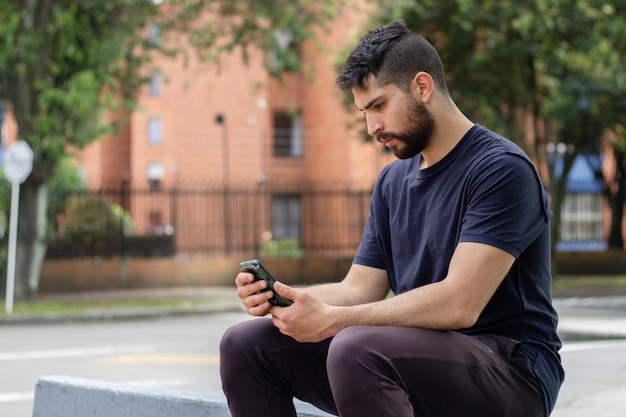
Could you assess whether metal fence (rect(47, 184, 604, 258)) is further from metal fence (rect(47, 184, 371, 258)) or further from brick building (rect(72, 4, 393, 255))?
brick building (rect(72, 4, 393, 255))

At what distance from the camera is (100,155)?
49.5 meters

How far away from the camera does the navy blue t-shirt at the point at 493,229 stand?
8.98ft

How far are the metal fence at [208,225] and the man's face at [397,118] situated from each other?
1865 cm

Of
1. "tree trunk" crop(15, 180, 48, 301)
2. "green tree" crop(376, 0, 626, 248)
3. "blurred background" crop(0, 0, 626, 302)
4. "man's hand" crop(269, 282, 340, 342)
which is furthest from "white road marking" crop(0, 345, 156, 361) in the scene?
"green tree" crop(376, 0, 626, 248)

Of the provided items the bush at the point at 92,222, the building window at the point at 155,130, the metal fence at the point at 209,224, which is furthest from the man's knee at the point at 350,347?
the building window at the point at 155,130

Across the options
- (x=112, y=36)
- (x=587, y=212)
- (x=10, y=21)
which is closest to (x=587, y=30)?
(x=587, y=212)

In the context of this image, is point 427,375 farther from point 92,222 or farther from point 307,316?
point 92,222

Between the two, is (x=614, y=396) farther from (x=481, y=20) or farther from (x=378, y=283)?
(x=481, y=20)

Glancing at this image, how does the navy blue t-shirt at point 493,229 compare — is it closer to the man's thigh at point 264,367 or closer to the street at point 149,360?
the man's thigh at point 264,367

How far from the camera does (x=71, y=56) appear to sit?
1750cm

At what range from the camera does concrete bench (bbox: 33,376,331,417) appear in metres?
3.55

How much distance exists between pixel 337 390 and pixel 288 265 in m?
21.4

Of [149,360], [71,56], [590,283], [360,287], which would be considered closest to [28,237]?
[71,56]

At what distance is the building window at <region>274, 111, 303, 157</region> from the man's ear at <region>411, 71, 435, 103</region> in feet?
127
